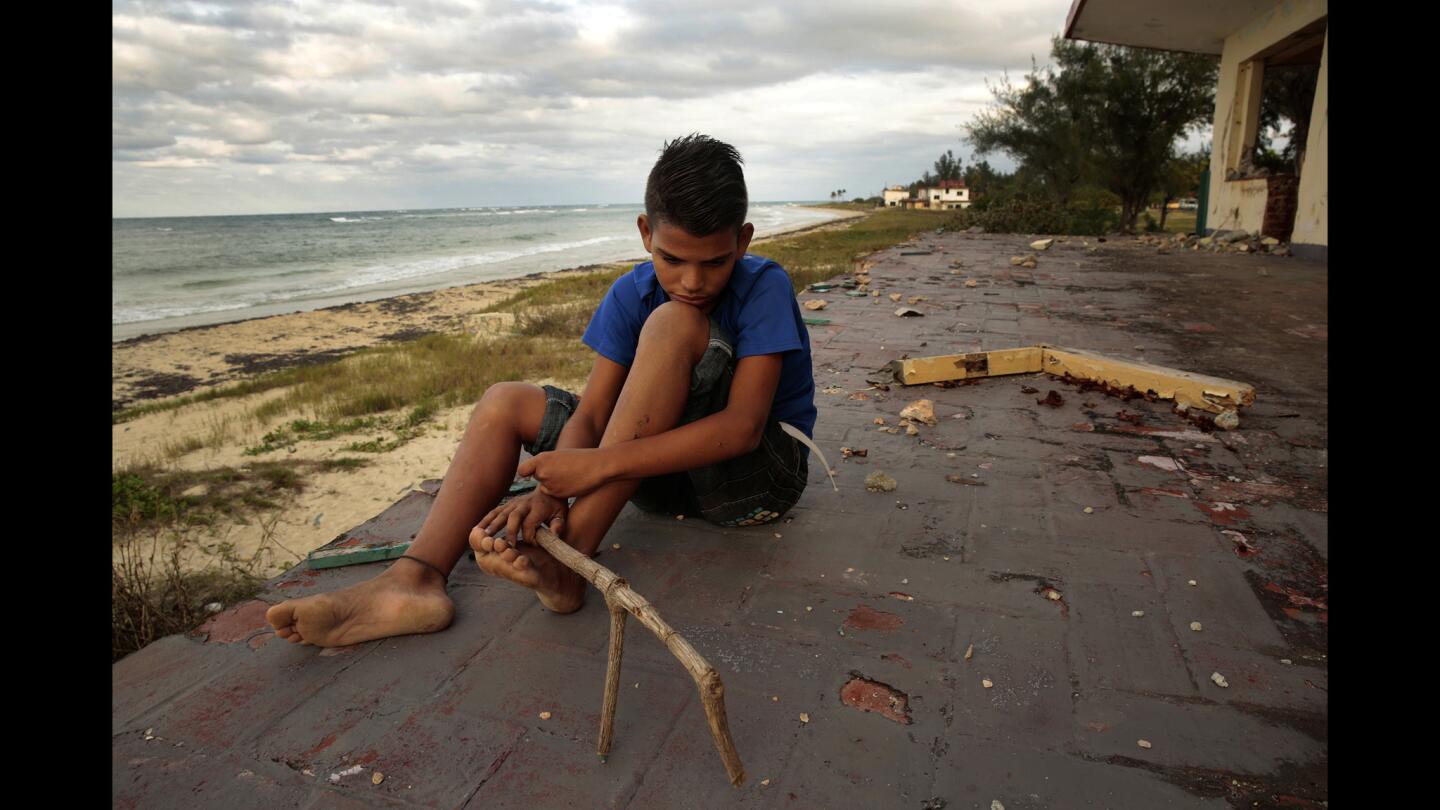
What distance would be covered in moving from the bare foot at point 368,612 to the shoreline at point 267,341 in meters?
6.68

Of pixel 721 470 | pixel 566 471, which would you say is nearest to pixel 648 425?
pixel 566 471

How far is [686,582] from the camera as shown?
1889mm

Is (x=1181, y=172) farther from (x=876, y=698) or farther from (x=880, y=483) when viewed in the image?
(x=876, y=698)

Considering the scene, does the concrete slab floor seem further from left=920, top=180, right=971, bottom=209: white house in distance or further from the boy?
left=920, top=180, right=971, bottom=209: white house in distance

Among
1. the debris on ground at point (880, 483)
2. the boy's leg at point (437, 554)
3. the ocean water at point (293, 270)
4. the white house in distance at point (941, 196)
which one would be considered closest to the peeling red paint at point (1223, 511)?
the debris on ground at point (880, 483)

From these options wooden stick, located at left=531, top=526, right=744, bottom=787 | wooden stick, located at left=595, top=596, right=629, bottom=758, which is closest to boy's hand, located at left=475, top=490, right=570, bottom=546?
wooden stick, located at left=531, top=526, right=744, bottom=787

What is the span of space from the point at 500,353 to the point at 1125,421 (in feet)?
19.4

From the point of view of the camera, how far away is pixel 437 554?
1814 mm

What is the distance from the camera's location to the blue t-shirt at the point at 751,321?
1.79 metres

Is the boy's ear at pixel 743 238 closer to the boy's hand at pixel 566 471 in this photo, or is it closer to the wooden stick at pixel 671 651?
the boy's hand at pixel 566 471

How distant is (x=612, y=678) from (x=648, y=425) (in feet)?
1.94

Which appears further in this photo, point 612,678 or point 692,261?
point 692,261
